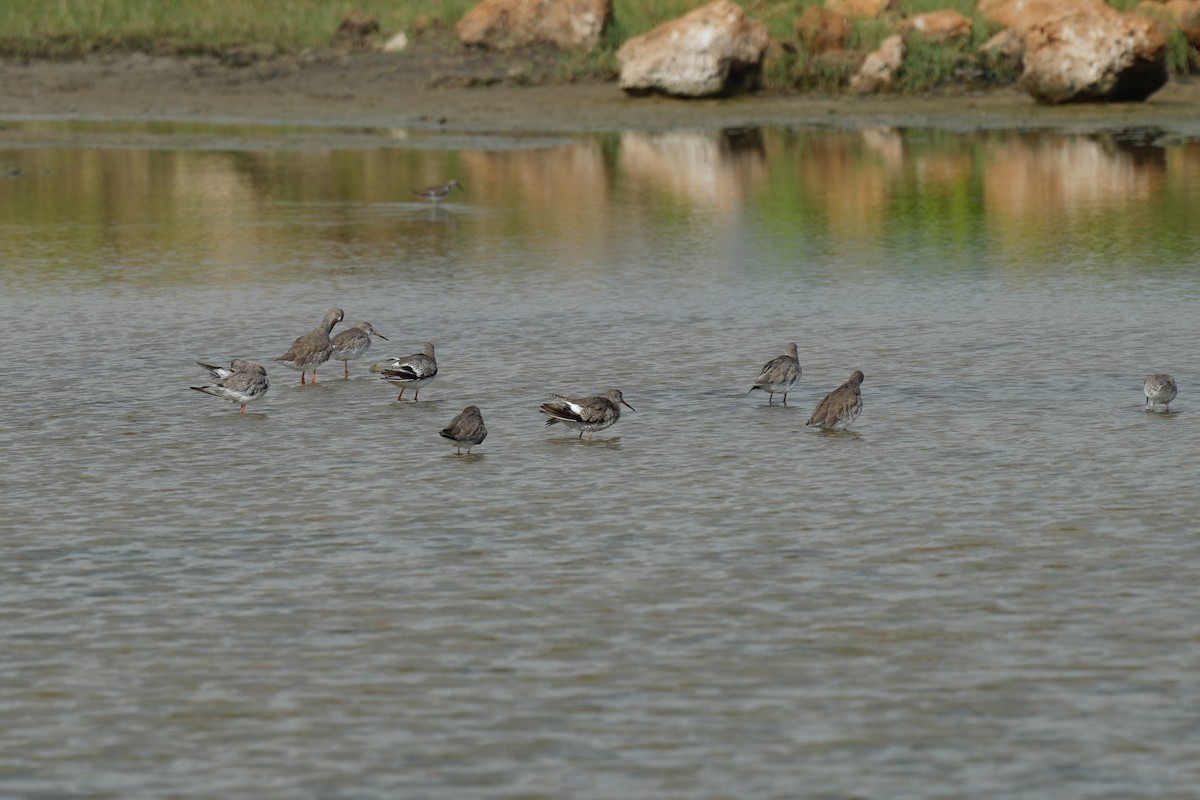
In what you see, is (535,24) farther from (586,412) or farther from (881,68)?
(586,412)

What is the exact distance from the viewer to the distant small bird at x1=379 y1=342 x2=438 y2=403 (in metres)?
17.6

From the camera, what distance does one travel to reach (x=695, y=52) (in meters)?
52.2

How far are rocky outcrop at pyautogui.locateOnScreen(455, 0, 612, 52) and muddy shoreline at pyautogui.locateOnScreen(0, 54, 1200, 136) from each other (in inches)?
49.4

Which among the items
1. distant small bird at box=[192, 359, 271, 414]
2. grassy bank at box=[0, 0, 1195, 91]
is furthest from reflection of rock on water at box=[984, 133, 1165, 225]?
distant small bird at box=[192, 359, 271, 414]

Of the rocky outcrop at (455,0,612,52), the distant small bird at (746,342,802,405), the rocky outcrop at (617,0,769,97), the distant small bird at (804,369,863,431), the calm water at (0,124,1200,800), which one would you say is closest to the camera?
the calm water at (0,124,1200,800)

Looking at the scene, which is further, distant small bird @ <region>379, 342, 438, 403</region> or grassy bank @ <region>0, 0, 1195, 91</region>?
grassy bank @ <region>0, 0, 1195, 91</region>

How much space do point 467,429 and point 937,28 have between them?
4181 centimetres

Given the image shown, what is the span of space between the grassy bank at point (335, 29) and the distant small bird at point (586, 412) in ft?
129

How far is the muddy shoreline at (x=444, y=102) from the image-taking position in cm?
4962

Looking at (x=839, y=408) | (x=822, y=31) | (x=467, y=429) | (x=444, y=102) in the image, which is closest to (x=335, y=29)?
(x=444, y=102)

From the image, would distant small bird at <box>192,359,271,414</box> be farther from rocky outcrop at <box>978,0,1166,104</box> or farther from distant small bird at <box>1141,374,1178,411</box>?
rocky outcrop at <box>978,0,1166,104</box>

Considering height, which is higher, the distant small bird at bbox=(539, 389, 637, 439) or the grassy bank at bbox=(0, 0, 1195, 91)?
the grassy bank at bbox=(0, 0, 1195, 91)

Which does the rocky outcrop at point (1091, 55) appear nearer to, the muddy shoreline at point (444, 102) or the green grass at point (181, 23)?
the muddy shoreline at point (444, 102)

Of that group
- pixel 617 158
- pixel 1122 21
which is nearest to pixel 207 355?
pixel 617 158
